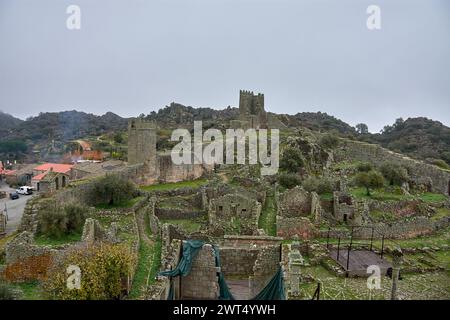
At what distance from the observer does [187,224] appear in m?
21.3

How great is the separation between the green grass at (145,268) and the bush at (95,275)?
0.45 m

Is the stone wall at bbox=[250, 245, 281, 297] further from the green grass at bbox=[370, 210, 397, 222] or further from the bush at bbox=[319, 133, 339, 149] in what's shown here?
the bush at bbox=[319, 133, 339, 149]

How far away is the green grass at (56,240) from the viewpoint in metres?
15.1

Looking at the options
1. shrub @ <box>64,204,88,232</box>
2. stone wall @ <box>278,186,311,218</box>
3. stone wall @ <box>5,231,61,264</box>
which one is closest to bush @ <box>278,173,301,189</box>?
stone wall @ <box>278,186,311,218</box>

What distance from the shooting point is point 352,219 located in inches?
858

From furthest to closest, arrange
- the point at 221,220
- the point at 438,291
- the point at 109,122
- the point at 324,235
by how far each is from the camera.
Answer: the point at 109,122, the point at 221,220, the point at 324,235, the point at 438,291

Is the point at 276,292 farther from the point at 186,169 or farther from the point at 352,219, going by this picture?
the point at 186,169

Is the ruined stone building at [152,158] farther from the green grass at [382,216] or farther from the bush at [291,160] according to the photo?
the green grass at [382,216]

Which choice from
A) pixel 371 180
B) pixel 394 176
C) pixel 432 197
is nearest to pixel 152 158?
pixel 371 180

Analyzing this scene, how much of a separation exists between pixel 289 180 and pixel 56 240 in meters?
15.2

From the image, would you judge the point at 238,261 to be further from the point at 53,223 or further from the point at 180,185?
the point at 180,185
